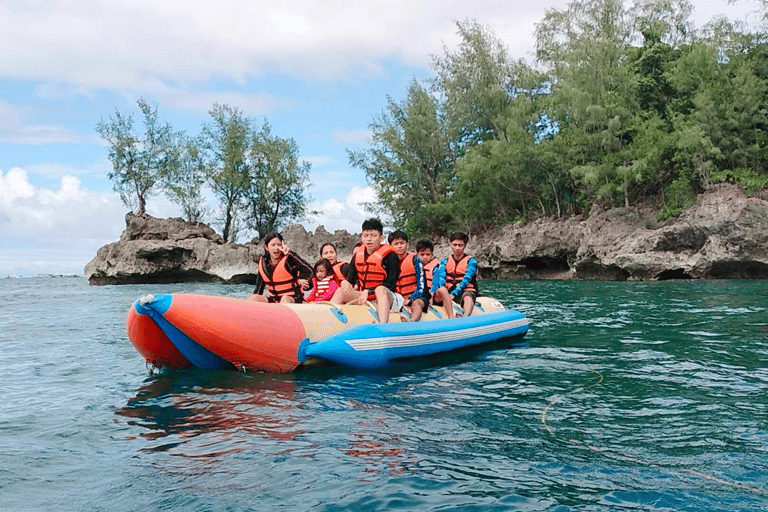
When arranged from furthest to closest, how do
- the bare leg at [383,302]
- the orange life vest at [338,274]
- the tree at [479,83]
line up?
the tree at [479,83] < the orange life vest at [338,274] < the bare leg at [383,302]

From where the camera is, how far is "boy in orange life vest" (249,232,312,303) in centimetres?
776

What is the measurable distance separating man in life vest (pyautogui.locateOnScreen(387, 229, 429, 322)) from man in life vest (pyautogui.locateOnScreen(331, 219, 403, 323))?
0.79ft

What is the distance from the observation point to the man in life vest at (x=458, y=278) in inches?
330

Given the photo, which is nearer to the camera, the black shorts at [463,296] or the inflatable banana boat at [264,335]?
the inflatable banana boat at [264,335]

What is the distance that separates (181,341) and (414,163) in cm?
2831

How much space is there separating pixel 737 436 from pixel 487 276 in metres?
23.6

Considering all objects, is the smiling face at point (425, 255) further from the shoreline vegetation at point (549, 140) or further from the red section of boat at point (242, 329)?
the shoreline vegetation at point (549, 140)

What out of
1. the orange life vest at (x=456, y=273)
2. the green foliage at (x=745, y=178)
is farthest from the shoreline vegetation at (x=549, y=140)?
the orange life vest at (x=456, y=273)

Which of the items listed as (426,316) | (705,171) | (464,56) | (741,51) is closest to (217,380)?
(426,316)

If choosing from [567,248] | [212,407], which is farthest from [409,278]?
[567,248]

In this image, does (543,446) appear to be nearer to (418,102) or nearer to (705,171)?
(705,171)

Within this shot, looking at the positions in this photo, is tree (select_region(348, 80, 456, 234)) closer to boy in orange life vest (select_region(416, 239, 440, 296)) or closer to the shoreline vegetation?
the shoreline vegetation

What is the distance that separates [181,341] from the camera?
609 cm

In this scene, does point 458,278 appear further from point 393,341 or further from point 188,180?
point 188,180
